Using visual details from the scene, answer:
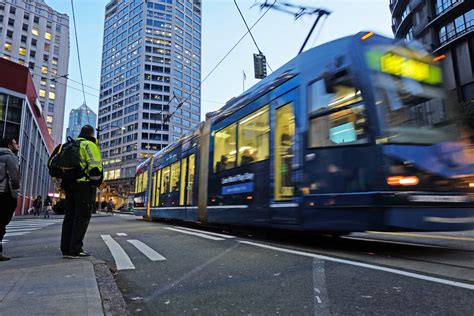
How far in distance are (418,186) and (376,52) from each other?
2.34 m

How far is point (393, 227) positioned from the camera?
16.0 ft

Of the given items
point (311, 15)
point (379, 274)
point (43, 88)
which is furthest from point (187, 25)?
point (379, 274)

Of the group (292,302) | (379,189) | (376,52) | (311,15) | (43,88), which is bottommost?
(292,302)

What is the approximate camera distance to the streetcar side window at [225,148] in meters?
8.63

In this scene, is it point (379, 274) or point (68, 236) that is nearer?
point (379, 274)

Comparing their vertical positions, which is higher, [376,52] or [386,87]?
[376,52]

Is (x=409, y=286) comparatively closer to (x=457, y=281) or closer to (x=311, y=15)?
(x=457, y=281)

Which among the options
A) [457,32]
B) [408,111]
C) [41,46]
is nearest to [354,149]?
[408,111]

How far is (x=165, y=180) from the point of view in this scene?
14336 mm

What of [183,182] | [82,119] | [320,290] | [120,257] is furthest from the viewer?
[82,119]

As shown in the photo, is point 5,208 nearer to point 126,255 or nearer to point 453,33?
point 126,255

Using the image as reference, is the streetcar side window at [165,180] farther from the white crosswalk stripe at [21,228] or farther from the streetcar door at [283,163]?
the streetcar door at [283,163]

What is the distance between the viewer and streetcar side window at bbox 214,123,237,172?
863 centimetres

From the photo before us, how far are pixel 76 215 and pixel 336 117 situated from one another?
422 centimetres
